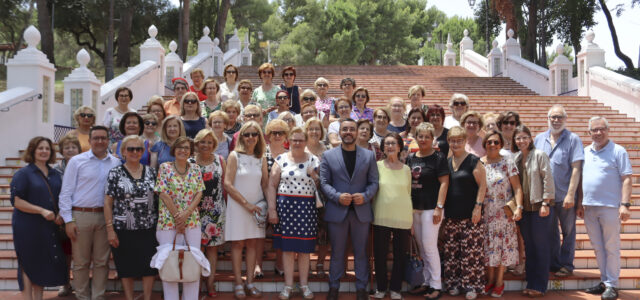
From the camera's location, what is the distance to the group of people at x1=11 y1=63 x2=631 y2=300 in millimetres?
4910

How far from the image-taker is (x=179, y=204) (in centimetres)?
489

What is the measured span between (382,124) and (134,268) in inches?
113

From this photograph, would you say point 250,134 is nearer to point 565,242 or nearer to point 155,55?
point 565,242

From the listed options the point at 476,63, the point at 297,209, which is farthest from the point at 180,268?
the point at 476,63

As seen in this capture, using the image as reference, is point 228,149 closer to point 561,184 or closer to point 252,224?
point 252,224

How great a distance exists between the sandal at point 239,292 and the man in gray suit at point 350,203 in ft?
2.70

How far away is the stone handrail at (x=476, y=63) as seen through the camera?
808 inches

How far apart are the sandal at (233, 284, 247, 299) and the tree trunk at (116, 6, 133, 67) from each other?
69.1 feet

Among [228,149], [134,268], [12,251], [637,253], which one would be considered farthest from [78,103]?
[637,253]

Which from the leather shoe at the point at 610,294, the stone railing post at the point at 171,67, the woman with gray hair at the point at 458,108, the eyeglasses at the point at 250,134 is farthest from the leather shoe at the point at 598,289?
the stone railing post at the point at 171,67

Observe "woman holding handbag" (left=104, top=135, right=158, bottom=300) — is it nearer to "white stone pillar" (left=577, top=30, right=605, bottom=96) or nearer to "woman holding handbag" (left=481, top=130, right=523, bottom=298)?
"woman holding handbag" (left=481, top=130, right=523, bottom=298)

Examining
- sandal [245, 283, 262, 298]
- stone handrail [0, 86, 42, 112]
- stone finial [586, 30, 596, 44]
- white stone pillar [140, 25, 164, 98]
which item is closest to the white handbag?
sandal [245, 283, 262, 298]

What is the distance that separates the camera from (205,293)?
17.9 ft

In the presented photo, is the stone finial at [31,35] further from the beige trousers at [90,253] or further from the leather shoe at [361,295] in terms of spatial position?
the leather shoe at [361,295]
